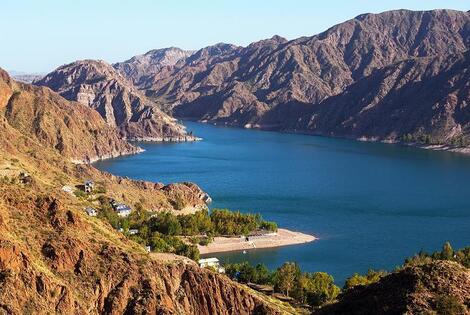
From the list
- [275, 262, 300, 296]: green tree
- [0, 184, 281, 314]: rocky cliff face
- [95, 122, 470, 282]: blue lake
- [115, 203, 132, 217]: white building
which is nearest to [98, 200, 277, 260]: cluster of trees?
[115, 203, 132, 217]: white building

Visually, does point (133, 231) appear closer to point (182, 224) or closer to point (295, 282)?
point (182, 224)

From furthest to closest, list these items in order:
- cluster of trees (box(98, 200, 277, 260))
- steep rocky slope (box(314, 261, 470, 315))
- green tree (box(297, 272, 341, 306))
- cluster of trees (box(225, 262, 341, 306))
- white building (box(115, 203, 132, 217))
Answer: white building (box(115, 203, 132, 217)), cluster of trees (box(98, 200, 277, 260)), cluster of trees (box(225, 262, 341, 306)), green tree (box(297, 272, 341, 306)), steep rocky slope (box(314, 261, 470, 315))

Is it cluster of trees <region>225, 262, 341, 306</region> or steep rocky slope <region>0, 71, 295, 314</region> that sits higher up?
steep rocky slope <region>0, 71, 295, 314</region>

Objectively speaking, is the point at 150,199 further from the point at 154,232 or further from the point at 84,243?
the point at 84,243

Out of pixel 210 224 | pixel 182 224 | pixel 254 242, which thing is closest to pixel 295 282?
pixel 254 242

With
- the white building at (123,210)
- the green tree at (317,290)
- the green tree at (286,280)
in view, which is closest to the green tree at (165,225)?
the white building at (123,210)

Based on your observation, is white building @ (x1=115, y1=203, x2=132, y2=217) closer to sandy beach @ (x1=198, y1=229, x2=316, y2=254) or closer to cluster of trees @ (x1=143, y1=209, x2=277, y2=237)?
cluster of trees @ (x1=143, y1=209, x2=277, y2=237)
